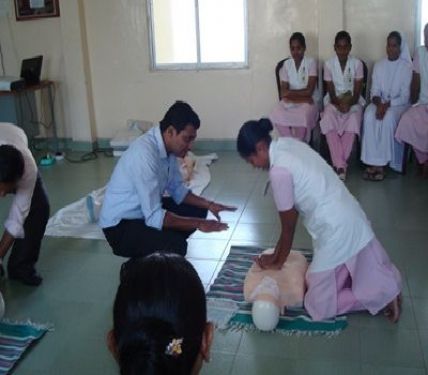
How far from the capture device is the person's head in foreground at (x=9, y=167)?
2572mm

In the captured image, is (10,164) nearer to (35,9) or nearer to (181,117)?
(181,117)

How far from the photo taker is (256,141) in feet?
7.88

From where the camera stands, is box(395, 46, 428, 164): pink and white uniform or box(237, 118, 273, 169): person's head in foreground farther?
box(395, 46, 428, 164): pink and white uniform

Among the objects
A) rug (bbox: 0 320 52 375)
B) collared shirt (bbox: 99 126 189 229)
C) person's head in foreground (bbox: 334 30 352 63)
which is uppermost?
person's head in foreground (bbox: 334 30 352 63)

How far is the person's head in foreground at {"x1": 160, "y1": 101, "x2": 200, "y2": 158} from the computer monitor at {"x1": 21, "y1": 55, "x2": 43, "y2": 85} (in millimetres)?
3501

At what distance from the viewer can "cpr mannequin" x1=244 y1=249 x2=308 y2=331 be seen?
96.5 inches

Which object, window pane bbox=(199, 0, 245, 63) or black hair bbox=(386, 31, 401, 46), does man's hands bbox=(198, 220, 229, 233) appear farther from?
window pane bbox=(199, 0, 245, 63)

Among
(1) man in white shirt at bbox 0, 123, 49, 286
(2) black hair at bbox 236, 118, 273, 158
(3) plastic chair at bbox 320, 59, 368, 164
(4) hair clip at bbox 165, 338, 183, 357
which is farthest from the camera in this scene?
(3) plastic chair at bbox 320, 59, 368, 164

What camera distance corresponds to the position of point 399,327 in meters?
2.47

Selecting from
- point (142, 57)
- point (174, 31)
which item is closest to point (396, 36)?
point (174, 31)

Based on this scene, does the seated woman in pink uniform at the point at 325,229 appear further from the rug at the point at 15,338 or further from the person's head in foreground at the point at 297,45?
the person's head in foreground at the point at 297,45

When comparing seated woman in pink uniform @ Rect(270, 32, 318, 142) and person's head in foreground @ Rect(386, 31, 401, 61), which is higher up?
person's head in foreground @ Rect(386, 31, 401, 61)

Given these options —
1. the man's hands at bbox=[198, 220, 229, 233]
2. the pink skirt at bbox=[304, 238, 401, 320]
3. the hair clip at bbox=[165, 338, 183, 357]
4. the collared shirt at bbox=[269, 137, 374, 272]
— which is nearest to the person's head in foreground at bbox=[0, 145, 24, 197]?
the man's hands at bbox=[198, 220, 229, 233]

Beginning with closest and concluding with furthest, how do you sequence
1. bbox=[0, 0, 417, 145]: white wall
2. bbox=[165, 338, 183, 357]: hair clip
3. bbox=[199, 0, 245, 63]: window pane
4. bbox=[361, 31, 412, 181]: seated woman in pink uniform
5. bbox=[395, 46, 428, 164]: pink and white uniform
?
bbox=[165, 338, 183, 357]: hair clip, bbox=[395, 46, 428, 164]: pink and white uniform, bbox=[361, 31, 412, 181]: seated woman in pink uniform, bbox=[0, 0, 417, 145]: white wall, bbox=[199, 0, 245, 63]: window pane
